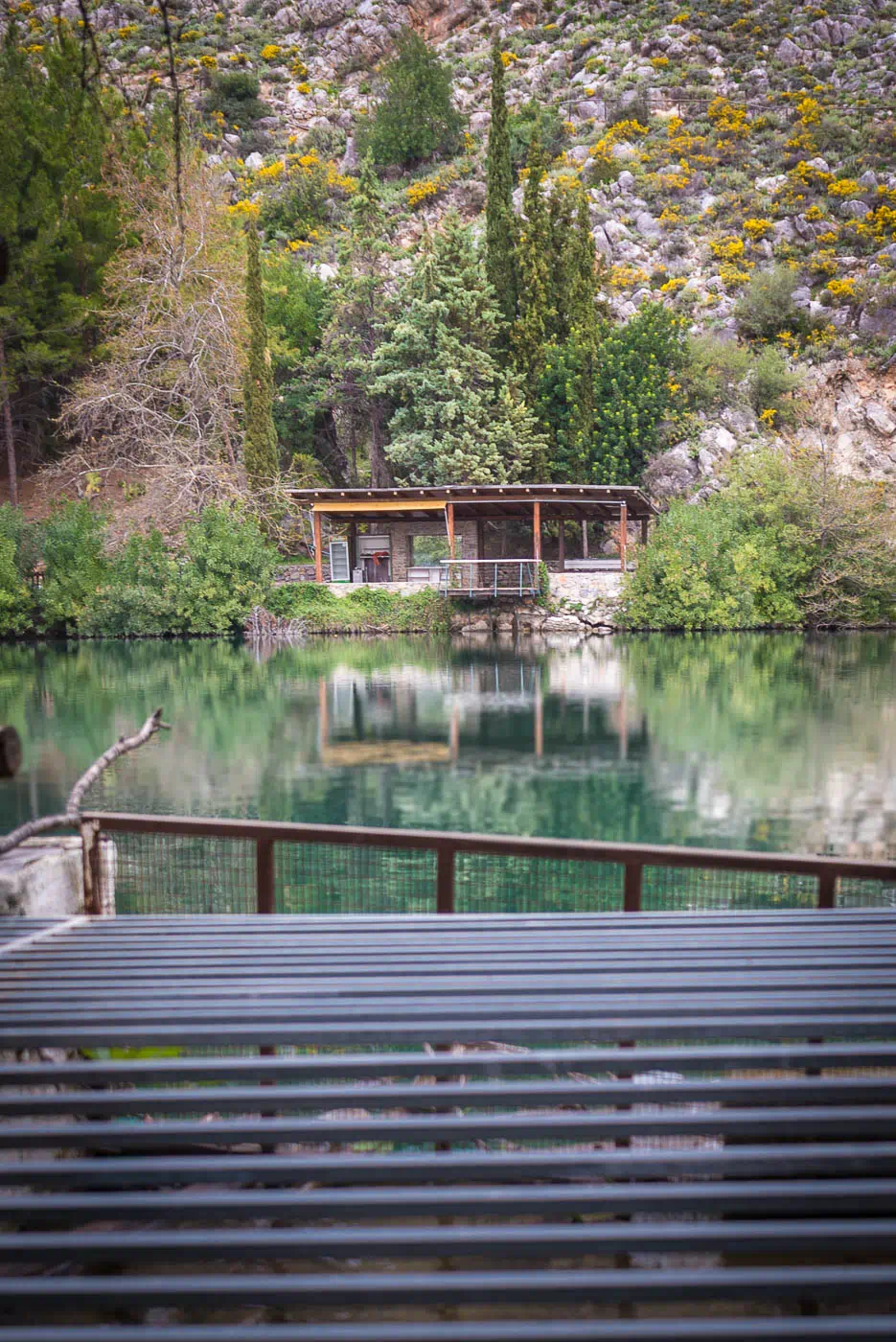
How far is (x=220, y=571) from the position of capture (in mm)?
28750

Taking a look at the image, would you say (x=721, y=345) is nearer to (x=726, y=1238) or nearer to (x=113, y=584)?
(x=113, y=584)

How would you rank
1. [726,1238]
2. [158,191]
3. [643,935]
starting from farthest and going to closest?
[158,191]
[643,935]
[726,1238]

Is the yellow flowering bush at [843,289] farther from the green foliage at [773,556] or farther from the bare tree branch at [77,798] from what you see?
the bare tree branch at [77,798]

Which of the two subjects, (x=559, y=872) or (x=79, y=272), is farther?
(x=79, y=272)

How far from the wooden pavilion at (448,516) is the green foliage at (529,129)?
100 feet

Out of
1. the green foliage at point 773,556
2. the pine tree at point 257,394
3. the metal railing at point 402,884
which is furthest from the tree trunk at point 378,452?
the metal railing at point 402,884

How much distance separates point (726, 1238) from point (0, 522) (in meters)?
30.1

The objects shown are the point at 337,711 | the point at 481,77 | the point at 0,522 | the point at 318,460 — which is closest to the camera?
the point at 337,711

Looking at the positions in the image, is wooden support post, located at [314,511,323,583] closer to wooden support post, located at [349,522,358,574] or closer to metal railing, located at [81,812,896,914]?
wooden support post, located at [349,522,358,574]

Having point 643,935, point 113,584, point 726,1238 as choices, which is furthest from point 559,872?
point 113,584

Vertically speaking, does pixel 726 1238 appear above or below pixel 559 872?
above

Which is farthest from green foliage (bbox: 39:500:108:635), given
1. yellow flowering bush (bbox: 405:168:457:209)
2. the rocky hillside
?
yellow flowering bush (bbox: 405:168:457:209)

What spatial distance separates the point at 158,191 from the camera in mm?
34438

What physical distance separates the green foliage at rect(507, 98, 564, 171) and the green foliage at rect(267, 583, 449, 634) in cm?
3687
